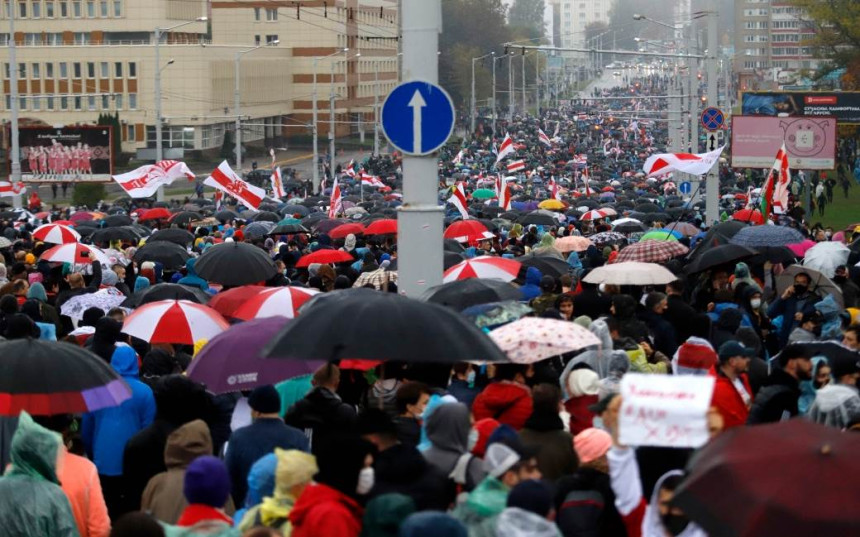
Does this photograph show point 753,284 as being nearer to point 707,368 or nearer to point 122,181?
point 707,368

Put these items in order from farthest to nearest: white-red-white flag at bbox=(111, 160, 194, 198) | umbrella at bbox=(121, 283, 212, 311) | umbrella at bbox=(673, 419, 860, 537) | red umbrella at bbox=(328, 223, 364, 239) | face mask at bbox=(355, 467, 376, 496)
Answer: white-red-white flag at bbox=(111, 160, 194, 198), red umbrella at bbox=(328, 223, 364, 239), umbrella at bbox=(121, 283, 212, 311), face mask at bbox=(355, 467, 376, 496), umbrella at bbox=(673, 419, 860, 537)

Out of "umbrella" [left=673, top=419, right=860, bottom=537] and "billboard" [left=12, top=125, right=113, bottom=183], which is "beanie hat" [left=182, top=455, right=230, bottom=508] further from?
"billboard" [left=12, top=125, right=113, bottom=183]

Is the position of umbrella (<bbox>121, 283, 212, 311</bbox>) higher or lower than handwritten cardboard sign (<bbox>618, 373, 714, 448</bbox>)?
lower

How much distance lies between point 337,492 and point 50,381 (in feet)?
6.70

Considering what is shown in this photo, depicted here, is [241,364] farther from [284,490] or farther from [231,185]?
[231,185]

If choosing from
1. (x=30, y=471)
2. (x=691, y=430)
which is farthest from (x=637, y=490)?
(x=30, y=471)

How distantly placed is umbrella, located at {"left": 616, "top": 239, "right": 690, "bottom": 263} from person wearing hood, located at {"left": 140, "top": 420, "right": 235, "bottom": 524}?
9.30 m

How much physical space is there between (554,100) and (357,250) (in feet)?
491

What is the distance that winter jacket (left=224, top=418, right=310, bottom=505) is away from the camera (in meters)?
7.43

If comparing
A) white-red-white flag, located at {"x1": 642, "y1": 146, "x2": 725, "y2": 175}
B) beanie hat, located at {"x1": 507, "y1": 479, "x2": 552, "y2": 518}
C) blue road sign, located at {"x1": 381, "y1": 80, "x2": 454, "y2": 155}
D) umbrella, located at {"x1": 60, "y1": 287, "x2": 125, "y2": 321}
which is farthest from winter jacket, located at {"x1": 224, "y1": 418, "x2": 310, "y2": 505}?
white-red-white flag, located at {"x1": 642, "y1": 146, "x2": 725, "y2": 175}

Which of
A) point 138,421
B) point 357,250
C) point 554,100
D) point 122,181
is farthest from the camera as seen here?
point 554,100

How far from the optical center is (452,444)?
660cm

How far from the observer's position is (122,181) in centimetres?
3084

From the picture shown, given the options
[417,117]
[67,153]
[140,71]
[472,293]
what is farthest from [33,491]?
[140,71]
